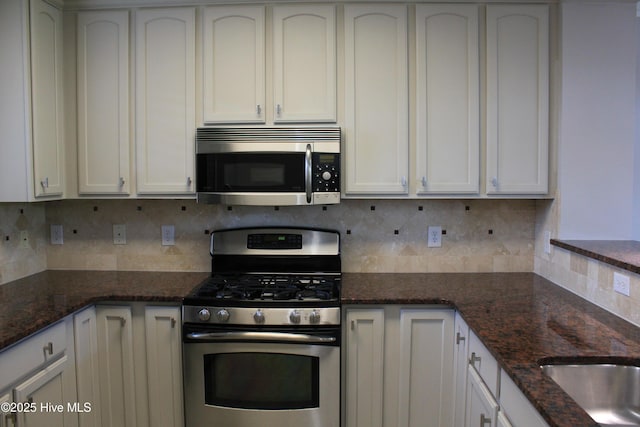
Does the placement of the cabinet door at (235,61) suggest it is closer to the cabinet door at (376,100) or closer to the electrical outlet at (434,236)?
the cabinet door at (376,100)

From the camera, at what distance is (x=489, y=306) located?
6.13ft

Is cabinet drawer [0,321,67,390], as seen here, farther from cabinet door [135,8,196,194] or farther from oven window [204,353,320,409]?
cabinet door [135,8,196,194]

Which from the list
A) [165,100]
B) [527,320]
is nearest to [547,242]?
[527,320]

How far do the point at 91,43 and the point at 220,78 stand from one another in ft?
2.45

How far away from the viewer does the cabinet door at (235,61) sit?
2230 mm

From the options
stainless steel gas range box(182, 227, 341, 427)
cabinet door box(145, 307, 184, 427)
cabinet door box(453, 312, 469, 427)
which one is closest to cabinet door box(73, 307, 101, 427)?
cabinet door box(145, 307, 184, 427)

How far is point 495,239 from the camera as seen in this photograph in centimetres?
252

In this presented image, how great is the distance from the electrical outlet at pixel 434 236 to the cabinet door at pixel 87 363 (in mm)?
1855

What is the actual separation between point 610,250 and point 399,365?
1097 millimetres

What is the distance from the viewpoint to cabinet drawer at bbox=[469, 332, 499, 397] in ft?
4.78

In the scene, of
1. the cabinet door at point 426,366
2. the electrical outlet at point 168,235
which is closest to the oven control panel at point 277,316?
the cabinet door at point 426,366

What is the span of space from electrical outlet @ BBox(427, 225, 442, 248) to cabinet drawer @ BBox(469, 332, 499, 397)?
0.81 metres

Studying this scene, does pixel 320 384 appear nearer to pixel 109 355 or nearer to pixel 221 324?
pixel 221 324

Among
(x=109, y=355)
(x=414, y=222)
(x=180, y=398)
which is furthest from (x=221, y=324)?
(x=414, y=222)
